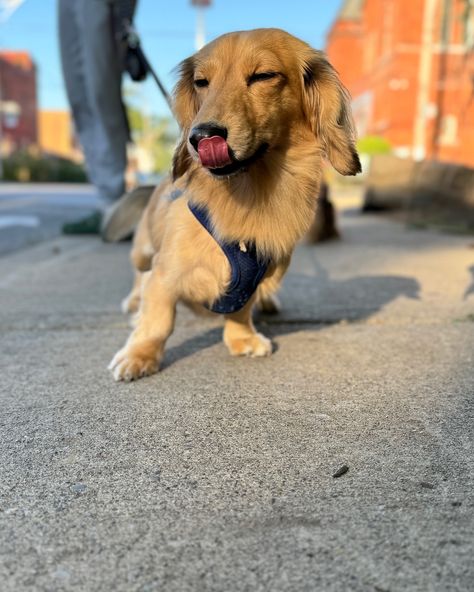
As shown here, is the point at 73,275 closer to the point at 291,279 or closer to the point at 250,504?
the point at 291,279

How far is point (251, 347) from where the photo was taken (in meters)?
2.35

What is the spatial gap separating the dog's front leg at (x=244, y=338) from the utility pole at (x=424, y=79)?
2107 centimetres

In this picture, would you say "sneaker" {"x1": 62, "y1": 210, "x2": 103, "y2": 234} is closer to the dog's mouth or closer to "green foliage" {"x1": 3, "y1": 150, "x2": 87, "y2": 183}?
the dog's mouth

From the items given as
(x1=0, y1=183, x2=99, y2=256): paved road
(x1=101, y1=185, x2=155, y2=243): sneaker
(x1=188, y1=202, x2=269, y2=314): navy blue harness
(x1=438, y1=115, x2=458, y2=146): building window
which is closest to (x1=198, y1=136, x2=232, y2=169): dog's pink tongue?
(x1=188, y1=202, x2=269, y2=314): navy blue harness

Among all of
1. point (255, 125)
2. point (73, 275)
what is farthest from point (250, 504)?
point (73, 275)

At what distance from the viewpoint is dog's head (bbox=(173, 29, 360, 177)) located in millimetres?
1761

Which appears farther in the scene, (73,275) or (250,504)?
(73,275)

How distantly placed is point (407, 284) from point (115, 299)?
6.04 feet

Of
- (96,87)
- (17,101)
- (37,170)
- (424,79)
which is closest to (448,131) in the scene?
(424,79)

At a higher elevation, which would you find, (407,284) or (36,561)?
(36,561)

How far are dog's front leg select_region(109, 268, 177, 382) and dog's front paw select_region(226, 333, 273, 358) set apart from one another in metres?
0.31

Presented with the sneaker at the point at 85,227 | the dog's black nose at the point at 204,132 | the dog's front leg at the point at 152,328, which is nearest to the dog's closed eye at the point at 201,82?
the dog's black nose at the point at 204,132

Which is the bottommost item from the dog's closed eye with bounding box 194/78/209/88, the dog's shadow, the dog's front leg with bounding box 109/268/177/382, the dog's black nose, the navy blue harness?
the dog's shadow

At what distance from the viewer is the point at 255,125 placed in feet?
6.16
